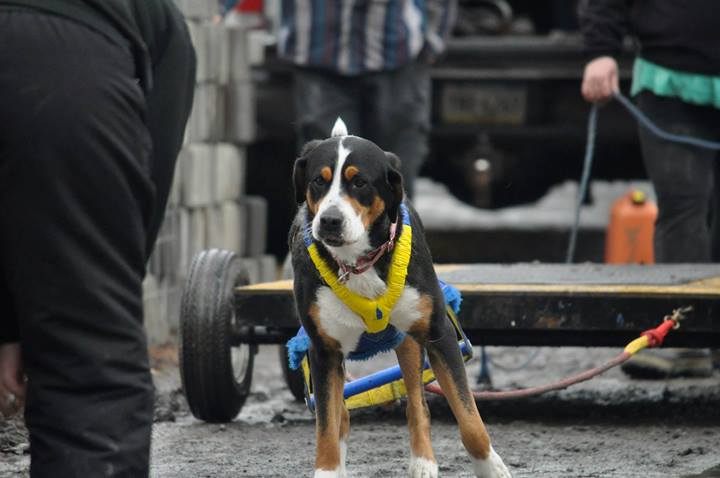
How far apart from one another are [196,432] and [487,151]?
14.2 feet

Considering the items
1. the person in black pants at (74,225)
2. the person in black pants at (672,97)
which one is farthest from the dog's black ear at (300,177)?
the person in black pants at (672,97)

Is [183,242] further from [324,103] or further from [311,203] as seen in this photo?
[311,203]

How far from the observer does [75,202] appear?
237cm

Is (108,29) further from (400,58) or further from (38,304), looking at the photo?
(400,58)

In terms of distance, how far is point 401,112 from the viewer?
6.86 metres

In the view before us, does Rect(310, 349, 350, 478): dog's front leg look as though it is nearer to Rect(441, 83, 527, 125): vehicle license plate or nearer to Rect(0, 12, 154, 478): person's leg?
→ Rect(0, 12, 154, 478): person's leg

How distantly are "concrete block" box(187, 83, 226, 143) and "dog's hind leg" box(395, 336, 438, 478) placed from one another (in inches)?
125

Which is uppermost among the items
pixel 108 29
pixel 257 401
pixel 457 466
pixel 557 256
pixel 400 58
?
pixel 108 29

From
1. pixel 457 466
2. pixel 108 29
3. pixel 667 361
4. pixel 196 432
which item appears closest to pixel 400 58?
pixel 667 361

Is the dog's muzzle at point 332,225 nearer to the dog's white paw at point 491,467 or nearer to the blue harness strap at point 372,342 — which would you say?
the blue harness strap at point 372,342

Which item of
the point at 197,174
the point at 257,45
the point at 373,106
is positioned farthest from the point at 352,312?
the point at 257,45

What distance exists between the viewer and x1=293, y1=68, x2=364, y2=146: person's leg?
21.9 feet

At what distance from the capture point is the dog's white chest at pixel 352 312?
12.2 feet

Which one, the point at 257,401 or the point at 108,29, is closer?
the point at 108,29
